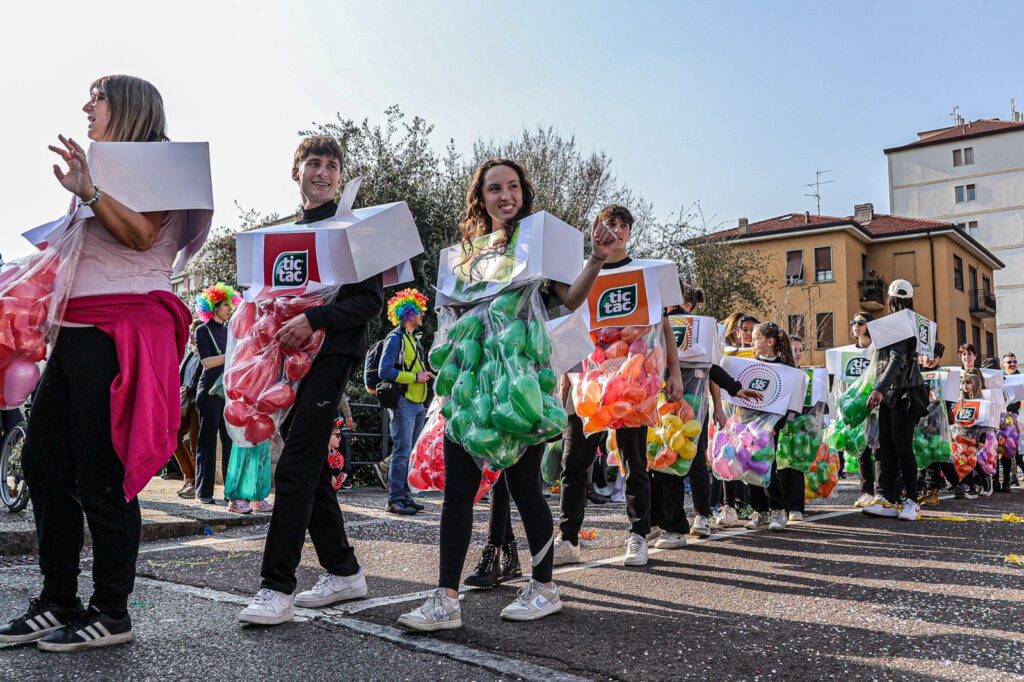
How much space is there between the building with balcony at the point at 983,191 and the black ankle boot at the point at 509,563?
63.8 meters

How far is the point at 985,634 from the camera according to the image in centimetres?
363

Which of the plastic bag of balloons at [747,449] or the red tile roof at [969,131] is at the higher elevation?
the red tile roof at [969,131]

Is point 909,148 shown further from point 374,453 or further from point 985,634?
point 985,634

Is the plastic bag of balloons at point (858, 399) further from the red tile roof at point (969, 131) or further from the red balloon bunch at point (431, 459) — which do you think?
the red tile roof at point (969, 131)

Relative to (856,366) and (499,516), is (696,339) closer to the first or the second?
(499,516)

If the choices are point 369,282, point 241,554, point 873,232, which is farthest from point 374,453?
point 873,232

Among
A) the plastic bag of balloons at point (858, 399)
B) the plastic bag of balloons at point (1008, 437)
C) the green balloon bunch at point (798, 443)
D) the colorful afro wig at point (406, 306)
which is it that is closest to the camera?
the green balloon bunch at point (798, 443)

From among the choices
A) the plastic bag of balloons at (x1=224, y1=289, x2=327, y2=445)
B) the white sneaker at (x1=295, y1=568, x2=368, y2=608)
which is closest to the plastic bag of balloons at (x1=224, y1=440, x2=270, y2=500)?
the plastic bag of balloons at (x1=224, y1=289, x2=327, y2=445)

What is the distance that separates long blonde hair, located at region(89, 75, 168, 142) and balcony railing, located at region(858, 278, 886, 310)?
4622cm

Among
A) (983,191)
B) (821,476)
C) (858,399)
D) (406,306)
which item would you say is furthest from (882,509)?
(983,191)

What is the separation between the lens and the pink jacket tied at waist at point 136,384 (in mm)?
3223

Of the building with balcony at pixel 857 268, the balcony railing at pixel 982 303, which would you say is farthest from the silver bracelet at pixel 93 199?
the balcony railing at pixel 982 303

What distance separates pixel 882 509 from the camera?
8414 mm

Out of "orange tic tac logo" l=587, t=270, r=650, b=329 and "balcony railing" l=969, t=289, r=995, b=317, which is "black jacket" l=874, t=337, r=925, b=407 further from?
"balcony railing" l=969, t=289, r=995, b=317
